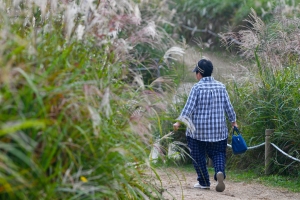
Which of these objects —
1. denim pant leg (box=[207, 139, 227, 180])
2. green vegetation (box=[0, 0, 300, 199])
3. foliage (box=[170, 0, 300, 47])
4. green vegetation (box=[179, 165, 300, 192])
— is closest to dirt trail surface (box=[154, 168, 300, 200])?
green vegetation (box=[179, 165, 300, 192])

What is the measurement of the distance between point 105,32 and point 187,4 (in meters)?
15.4

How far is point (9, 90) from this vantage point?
11.5 ft

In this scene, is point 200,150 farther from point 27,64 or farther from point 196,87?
point 27,64

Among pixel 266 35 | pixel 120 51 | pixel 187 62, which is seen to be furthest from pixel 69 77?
pixel 187 62

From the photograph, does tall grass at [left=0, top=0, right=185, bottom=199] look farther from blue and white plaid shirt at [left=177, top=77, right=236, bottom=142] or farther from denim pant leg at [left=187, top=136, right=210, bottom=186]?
denim pant leg at [left=187, top=136, right=210, bottom=186]

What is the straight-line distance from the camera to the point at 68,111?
3850 mm

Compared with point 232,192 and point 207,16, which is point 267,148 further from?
point 207,16

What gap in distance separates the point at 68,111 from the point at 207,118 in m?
3.51

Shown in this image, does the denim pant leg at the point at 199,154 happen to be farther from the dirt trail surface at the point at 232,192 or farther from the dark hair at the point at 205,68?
the dark hair at the point at 205,68

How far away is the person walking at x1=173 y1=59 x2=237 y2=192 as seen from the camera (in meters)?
7.17

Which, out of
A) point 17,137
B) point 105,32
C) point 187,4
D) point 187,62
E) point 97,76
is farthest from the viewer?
point 187,4

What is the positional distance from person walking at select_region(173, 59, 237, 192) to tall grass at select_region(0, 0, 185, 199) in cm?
231

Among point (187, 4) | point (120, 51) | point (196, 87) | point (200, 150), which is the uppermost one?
point (187, 4)

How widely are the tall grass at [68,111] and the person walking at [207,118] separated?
7.58ft
